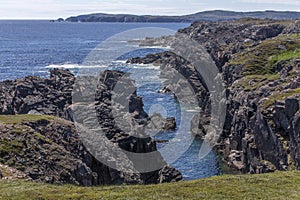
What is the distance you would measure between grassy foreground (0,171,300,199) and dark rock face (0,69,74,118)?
148ft

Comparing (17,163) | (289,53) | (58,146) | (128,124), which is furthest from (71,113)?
(289,53)

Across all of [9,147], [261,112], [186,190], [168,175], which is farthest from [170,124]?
[186,190]

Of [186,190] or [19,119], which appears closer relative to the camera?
[186,190]

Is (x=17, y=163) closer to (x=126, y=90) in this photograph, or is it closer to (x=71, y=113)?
(x=71, y=113)

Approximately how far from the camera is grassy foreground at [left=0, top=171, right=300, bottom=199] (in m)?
32.4

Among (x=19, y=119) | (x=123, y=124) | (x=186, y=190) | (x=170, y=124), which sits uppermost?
(x=19, y=119)

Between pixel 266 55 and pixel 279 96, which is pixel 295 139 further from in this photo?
pixel 266 55

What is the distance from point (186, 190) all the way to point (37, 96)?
207 ft

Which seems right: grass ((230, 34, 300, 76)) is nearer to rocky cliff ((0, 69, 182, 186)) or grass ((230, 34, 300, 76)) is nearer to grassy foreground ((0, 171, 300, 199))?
rocky cliff ((0, 69, 182, 186))

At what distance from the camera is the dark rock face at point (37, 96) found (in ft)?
284

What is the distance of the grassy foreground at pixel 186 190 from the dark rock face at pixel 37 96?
148 ft

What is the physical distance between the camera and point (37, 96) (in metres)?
90.8

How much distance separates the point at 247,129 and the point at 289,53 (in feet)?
182

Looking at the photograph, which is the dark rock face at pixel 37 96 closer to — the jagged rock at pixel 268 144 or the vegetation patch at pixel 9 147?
the vegetation patch at pixel 9 147
